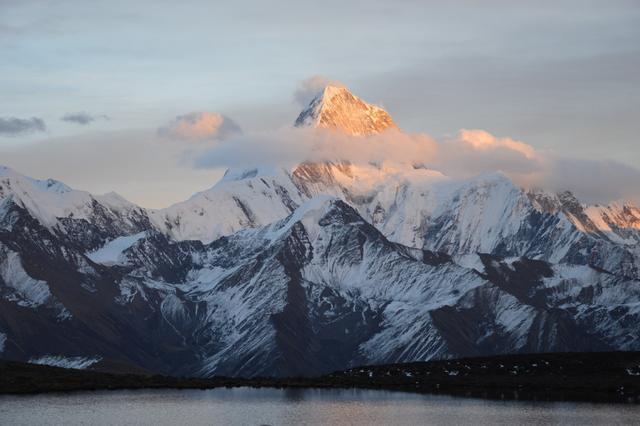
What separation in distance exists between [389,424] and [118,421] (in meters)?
32.6

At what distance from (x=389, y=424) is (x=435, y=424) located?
557 centimetres

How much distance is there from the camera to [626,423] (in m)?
187

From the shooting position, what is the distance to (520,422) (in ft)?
628

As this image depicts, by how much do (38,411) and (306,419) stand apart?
3313 cm

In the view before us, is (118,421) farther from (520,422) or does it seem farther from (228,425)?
(520,422)

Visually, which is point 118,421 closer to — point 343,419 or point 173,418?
point 173,418

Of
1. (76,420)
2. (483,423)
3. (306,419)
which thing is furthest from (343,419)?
(76,420)

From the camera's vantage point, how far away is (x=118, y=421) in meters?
183

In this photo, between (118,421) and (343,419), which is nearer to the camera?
(118,421)

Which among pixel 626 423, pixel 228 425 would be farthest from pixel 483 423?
pixel 228 425

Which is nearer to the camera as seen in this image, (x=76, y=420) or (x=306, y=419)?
(x=76, y=420)

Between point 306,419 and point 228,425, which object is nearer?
point 228,425

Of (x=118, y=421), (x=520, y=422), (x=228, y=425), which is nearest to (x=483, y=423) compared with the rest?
(x=520, y=422)

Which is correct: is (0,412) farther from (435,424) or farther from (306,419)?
(435,424)
